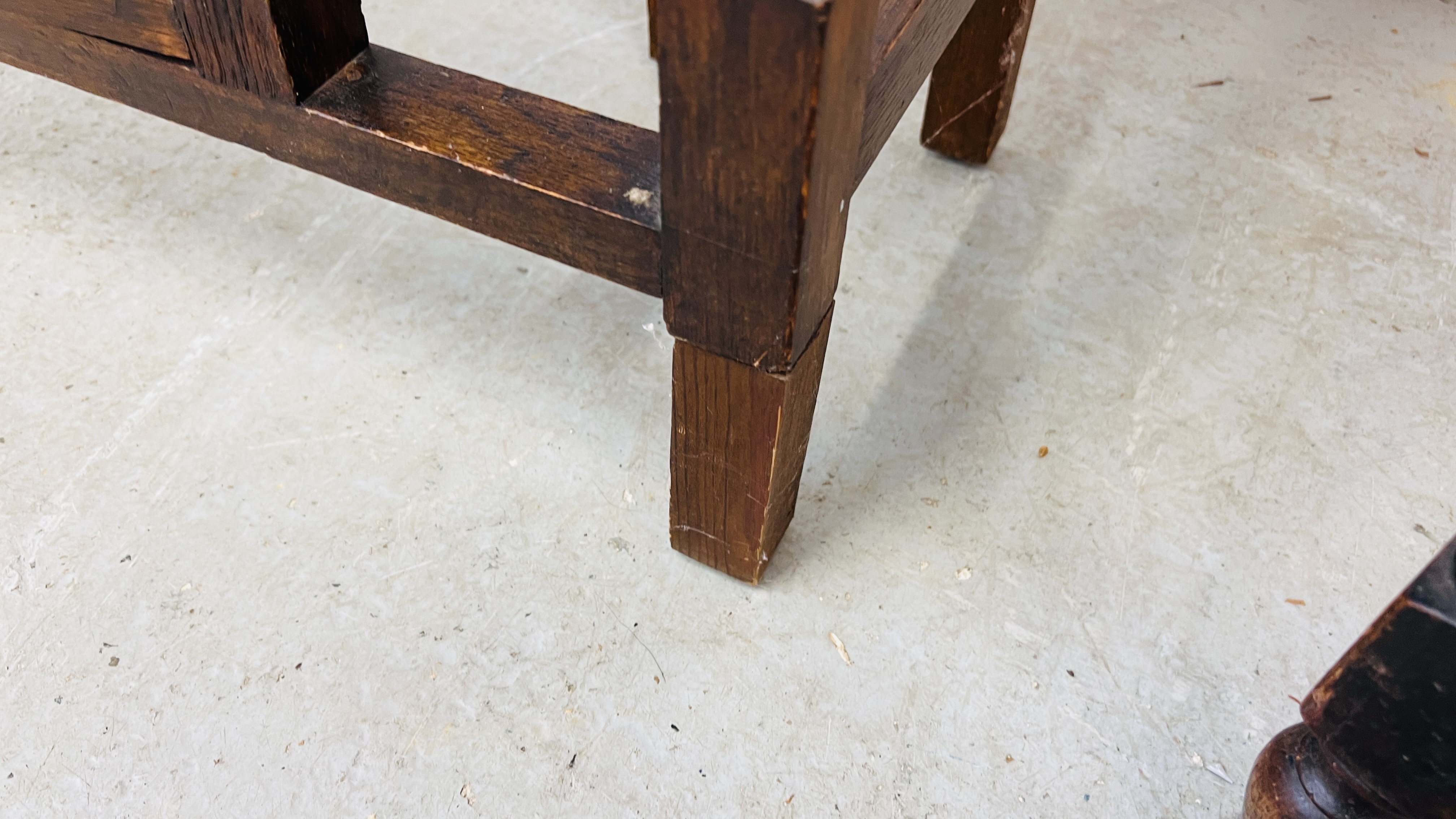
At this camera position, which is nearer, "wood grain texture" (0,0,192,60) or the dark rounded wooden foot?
the dark rounded wooden foot

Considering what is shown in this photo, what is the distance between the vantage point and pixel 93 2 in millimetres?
944

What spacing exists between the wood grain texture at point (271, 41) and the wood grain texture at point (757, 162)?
1.28 feet

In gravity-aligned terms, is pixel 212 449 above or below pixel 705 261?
below

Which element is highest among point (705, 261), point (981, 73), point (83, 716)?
point (705, 261)

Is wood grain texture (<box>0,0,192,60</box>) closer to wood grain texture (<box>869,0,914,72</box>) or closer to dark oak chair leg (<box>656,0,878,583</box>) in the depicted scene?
dark oak chair leg (<box>656,0,878,583</box>)

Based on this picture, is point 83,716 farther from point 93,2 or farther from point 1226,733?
point 1226,733

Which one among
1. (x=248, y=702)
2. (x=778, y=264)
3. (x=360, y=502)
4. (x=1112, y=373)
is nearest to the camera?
(x=778, y=264)

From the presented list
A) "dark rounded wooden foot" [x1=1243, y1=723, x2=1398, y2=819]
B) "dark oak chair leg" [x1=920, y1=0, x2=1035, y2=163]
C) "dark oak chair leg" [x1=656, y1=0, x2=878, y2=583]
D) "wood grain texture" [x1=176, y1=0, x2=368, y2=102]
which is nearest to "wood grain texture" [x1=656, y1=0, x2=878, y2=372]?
"dark oak chair leg" [x1=656, y1=0, x2=878, y2=583]

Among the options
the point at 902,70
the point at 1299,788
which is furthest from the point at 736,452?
the point at 1299,788

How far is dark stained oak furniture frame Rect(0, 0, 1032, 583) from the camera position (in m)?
0.67

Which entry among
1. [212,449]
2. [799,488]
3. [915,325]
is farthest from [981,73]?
[212,449]

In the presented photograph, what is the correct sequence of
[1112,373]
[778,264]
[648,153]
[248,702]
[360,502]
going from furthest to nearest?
[1112,373] → [360,502] → [248,702] → [648,153] → [778,264]

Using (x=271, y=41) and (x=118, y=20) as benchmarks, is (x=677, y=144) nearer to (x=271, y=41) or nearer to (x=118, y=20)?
(x=271, y=41)

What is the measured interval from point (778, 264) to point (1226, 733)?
675 mm
